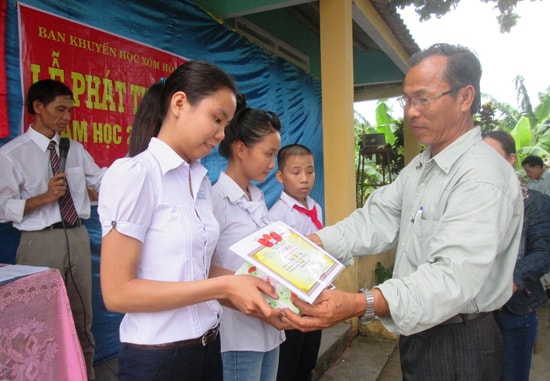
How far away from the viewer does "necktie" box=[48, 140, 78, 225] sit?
8.65ft

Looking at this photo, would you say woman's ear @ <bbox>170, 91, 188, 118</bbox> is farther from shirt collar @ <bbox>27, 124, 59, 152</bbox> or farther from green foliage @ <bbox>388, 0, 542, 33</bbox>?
green foliage @ <bbox>388, 0, 542, 33</bbox>

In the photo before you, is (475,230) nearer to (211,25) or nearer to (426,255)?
(426,255)

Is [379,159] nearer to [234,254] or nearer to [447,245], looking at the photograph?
[234,254]

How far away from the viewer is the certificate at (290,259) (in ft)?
4.09

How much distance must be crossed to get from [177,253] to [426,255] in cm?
95

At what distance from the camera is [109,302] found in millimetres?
1149

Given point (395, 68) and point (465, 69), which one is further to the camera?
point (395, 68)

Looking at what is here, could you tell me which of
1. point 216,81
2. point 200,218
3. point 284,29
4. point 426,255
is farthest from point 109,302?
point 284,29

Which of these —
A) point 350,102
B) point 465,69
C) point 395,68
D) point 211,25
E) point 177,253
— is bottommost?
point 177,253

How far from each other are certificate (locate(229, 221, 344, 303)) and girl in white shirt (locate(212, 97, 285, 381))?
1.01ft

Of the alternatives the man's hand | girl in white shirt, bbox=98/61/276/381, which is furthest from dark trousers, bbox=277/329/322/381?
the man's hand

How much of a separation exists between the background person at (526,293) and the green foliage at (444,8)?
12.0ft

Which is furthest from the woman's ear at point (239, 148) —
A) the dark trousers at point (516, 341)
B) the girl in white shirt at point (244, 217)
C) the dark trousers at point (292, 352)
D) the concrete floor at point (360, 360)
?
the concrete floor at point (360, 360)

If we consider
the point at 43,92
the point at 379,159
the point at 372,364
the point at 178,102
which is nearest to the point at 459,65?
the point at 178,102
